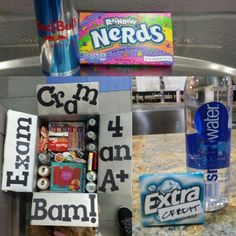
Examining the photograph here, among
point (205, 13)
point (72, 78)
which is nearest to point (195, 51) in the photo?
point (205, 13)

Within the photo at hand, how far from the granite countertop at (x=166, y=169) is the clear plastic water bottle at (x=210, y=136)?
0.03m

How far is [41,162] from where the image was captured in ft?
3.66

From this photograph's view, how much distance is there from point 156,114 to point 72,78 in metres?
0.24

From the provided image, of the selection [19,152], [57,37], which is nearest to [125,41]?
[57,37]

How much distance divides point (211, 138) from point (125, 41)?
36 centimetres

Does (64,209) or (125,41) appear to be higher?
(125,41)

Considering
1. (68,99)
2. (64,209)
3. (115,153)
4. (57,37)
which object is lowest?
(64,209)

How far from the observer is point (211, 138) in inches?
43.6

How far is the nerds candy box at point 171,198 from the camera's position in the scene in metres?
1.07

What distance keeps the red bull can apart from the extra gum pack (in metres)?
0.05

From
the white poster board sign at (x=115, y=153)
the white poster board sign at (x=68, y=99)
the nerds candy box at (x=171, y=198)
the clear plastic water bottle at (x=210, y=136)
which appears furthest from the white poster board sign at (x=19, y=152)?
the clear plastic water bottle at (x=210, y=136)

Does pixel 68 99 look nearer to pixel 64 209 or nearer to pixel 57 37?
pixel 57 37

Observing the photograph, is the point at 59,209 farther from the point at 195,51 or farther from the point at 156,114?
the point at 195,51

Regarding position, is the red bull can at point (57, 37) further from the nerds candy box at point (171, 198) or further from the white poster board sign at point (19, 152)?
the nerds candy box at point (171, 198)
